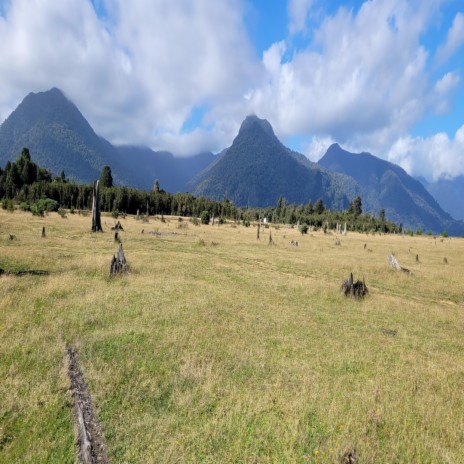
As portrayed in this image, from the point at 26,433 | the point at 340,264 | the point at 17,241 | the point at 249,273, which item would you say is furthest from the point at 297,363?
the point at 17,241

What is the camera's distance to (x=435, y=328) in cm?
1427

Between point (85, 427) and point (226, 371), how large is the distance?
149 inches

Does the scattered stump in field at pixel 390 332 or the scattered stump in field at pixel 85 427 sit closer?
the scattered stump in field at pixel 85 427

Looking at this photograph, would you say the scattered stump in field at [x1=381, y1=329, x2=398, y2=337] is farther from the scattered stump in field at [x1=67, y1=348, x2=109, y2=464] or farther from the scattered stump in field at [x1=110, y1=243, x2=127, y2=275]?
the scattered stump in field at [x1=110, y1=243, x2=127, y2=275]

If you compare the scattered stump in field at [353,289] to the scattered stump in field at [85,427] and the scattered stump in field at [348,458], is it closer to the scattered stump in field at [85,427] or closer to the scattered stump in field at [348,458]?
the scattered stump in field at [348,458]

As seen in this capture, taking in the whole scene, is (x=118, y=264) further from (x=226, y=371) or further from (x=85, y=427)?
(x=85, y=427)

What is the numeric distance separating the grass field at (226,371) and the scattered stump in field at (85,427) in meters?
0.16

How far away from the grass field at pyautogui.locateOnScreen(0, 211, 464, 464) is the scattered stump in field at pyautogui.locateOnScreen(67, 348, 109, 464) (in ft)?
0.54

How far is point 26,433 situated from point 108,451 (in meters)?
1.65

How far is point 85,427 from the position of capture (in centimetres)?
585

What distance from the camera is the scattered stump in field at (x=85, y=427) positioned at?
534cm

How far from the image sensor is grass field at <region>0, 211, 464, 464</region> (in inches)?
238

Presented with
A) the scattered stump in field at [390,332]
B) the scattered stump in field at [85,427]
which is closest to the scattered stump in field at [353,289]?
the scattered stump in field at [390,332]

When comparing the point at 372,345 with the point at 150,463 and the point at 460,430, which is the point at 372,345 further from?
the point at 150,463
